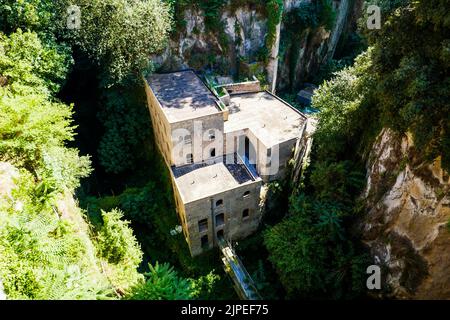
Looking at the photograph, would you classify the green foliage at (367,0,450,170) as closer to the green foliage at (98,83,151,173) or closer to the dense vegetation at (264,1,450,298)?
the dense vegetation at (264,1,450,298)

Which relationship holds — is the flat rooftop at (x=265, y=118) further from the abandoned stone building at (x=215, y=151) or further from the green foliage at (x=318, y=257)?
the green foliage at (x=318, y=257)

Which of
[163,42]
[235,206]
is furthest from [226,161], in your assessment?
[163,42]

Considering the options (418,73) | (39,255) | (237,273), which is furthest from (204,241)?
(418,73)

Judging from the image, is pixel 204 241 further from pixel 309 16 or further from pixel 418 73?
pixel 309 16

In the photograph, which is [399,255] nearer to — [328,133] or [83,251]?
[328,133]

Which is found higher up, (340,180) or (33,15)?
(33,15)

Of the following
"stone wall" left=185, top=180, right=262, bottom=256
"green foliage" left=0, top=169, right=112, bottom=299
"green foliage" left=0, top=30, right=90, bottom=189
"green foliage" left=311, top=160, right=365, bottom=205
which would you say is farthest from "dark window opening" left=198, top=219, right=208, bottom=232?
"green foliage" left=0, top=169, right=112, bottom=299

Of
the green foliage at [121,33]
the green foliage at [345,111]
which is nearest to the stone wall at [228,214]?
the green foliage at [345,111]
